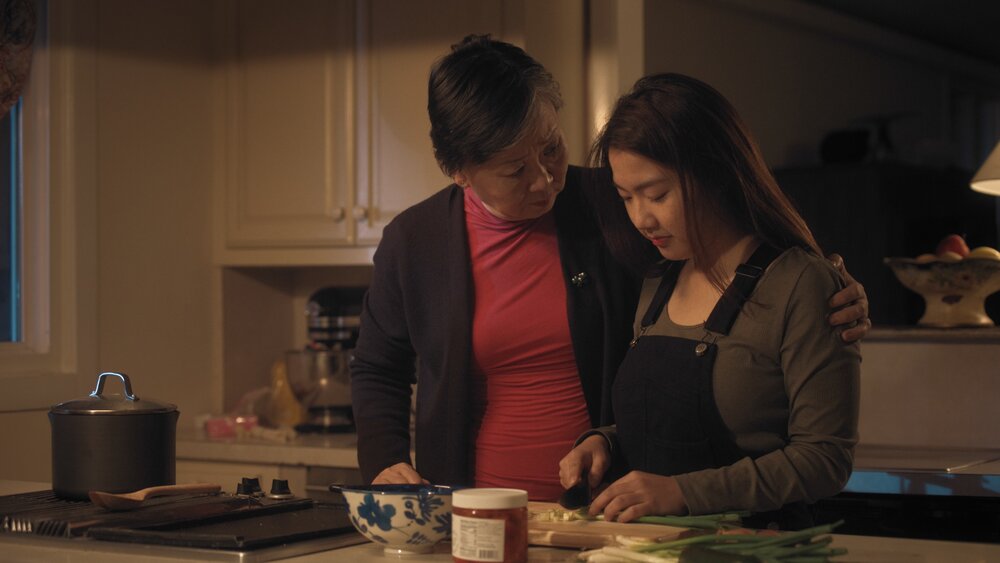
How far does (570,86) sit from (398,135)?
1.73ft

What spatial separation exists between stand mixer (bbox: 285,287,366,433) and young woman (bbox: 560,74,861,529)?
1.85m

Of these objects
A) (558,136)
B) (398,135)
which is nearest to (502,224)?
(558,136)

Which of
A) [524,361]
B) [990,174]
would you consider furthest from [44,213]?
[990,174]

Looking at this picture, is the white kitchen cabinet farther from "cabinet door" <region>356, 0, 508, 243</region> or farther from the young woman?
the young woman

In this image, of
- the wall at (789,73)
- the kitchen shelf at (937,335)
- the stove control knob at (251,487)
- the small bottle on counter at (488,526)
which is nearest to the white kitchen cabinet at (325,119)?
the wall at (789,73)

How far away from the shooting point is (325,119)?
3479mm

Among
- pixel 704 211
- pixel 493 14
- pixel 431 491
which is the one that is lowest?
pixel 431 491

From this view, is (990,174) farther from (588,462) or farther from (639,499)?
(639,499)

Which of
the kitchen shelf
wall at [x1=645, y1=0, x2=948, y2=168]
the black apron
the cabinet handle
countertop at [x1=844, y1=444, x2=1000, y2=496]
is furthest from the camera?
wall at [x1=645, y1=0, x2=948, y2=168]

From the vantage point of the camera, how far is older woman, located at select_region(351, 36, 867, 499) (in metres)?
1.87

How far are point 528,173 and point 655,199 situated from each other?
279mm

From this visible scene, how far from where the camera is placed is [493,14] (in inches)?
125

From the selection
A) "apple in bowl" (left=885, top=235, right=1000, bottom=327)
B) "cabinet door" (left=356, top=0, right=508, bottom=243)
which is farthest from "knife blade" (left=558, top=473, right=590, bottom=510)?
"cabinet door" (left=356, top=0, right=508, bottom=243)

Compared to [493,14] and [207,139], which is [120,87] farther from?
[493,14]
